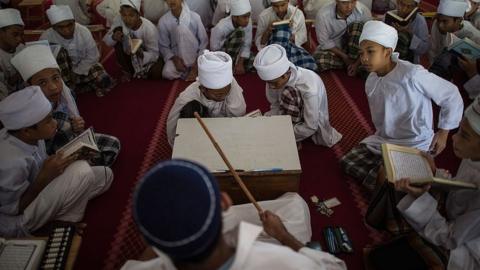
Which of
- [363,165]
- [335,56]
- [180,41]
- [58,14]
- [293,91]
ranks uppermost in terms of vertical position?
[58,14]

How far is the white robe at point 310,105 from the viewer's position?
2643mm

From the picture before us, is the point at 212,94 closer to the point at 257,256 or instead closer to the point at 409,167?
the point at 409,167

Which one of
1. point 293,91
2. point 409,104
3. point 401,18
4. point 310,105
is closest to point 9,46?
point 293,91

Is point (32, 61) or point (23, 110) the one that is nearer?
point (23, 110)

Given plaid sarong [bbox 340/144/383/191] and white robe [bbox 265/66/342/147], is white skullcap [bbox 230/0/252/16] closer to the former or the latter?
white robe [bbox 265/66/342/147]

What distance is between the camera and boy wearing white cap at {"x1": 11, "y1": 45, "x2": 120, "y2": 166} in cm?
261

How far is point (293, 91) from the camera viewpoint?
2623 millimetres

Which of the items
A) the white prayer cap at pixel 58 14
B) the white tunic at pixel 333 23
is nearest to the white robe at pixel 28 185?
the white prayer cap at pixel 58 14

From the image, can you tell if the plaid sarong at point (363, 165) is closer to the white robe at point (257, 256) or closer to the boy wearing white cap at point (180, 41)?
the white robe at point (257, 256)

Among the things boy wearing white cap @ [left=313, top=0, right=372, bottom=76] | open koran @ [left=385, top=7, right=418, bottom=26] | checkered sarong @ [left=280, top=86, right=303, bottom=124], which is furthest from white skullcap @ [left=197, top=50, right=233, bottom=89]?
open koran @ [left=385, top=7, right=418, bottom=26]

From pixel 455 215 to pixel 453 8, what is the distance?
7.94 ft

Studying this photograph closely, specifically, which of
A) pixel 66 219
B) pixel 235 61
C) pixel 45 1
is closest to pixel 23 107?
pixel 66 219

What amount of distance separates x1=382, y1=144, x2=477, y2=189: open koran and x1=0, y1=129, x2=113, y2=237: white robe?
1.80m

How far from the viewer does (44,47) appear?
2730 mm
